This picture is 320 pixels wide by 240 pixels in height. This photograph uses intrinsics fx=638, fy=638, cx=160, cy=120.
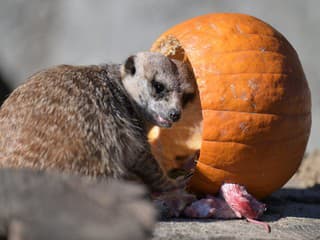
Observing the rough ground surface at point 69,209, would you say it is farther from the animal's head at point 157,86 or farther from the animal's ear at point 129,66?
the animal's ear at point 129,66

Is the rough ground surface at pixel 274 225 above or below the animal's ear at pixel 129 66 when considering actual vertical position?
below

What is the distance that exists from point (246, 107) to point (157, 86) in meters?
0.57

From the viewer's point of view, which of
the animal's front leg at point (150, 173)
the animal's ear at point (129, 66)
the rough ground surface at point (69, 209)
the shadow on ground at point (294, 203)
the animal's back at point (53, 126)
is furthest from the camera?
the shadow on ground at point (294, 203)

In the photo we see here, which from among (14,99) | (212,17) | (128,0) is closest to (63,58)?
(128,0)

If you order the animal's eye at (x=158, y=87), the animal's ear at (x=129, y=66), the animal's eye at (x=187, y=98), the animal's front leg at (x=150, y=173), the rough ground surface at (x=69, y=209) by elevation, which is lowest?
the animal's front leg at (x=150, y=173)

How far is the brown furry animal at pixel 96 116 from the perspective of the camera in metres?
3.38

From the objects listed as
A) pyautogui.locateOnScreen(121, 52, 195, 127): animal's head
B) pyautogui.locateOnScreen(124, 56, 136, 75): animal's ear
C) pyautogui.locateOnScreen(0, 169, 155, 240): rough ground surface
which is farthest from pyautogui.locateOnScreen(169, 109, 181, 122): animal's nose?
pyautogui.locateOnScreen(0, 169, 155, 240): rough ground surface

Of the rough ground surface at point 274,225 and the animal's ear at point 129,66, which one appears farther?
the animal's ear at point 129,66

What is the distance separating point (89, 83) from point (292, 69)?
1.36 meters

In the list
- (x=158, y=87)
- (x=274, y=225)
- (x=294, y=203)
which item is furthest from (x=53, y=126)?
(x=294, y=203)

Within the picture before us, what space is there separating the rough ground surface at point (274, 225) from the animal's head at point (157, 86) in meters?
0.67

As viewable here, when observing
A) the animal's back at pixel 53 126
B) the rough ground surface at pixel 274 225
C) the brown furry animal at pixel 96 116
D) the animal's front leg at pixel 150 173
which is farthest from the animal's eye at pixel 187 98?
the rough ground surface at pixel 274 225

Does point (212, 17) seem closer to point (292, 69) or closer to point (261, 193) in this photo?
point (292, 69)

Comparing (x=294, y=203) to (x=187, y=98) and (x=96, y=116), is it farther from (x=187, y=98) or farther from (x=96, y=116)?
(x=96, y=116)
